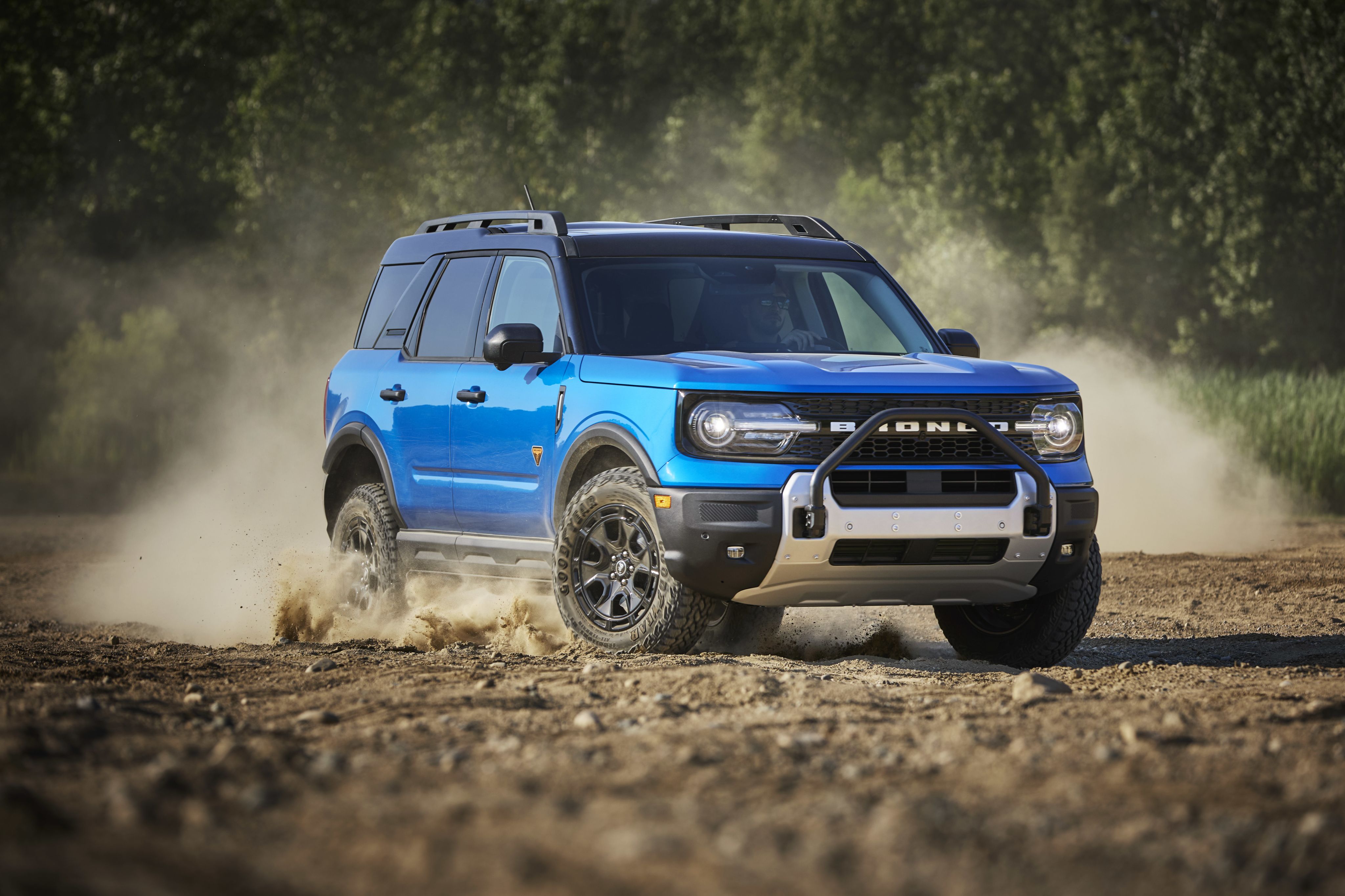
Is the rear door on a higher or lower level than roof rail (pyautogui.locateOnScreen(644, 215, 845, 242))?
lower

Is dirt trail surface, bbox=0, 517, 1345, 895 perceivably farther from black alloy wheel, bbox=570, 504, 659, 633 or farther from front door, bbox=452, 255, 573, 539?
front door, bbox=452, 255, 573, 539

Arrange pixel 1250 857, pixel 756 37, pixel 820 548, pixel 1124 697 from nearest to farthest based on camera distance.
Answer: pixel 1250 857 → pixel 1124 697 → pixel 820 548 → pixel 756 37

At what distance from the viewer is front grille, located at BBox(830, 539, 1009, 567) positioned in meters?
6.90

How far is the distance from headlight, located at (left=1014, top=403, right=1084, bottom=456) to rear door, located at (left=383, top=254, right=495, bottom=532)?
2855mm

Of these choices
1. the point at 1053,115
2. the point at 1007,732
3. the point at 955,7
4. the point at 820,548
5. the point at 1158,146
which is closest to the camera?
the point at 1007,732

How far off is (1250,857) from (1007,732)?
62.0 inches

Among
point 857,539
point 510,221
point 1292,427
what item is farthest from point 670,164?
point 857,539

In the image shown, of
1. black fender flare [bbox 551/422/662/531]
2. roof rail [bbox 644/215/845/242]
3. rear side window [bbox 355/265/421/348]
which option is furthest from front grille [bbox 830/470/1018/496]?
rear side window [bbox 355/265/421/348]

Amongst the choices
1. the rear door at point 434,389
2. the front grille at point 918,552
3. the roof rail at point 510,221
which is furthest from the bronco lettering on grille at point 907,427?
the rear door at point 434,389

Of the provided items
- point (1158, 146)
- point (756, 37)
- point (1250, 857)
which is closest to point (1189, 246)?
point (1158, 146)

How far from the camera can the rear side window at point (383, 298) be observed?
952 centimetres

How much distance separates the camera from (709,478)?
690 cm

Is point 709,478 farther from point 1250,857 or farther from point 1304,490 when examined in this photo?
point 1304,490

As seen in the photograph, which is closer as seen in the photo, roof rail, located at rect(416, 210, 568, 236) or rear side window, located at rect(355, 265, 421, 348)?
roof rail, located at rect(416, 210, 568, 236)
